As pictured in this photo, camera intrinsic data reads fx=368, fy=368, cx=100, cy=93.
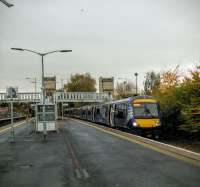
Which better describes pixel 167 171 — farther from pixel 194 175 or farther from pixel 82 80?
pixel 82 80

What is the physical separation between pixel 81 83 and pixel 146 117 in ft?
344

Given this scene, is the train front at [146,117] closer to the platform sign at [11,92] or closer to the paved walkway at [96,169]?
the platform sign at [11,92]

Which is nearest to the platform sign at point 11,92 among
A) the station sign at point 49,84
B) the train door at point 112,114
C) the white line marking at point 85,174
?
the white line marking at point 85,174

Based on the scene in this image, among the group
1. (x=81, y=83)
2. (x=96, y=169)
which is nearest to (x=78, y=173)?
(x=96, y=169)

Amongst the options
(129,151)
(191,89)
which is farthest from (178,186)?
(191,89)

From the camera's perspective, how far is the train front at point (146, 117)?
27163 mm

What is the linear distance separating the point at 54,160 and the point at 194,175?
591 cm

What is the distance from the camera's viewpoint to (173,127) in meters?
28.8

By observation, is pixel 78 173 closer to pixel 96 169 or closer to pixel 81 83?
pixel 96 169

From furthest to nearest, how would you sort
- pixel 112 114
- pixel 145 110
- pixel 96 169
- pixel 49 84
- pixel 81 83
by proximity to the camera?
pixel 81 83
pixel 49 84
pixel 112 114
pixel 145 110
pixel 96 169

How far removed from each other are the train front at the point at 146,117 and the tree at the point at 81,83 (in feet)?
336

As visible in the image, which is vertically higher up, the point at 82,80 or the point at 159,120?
the point at 82,80

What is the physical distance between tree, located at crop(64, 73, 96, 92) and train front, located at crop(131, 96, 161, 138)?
102463 mm

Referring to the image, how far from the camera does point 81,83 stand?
13162 cm
